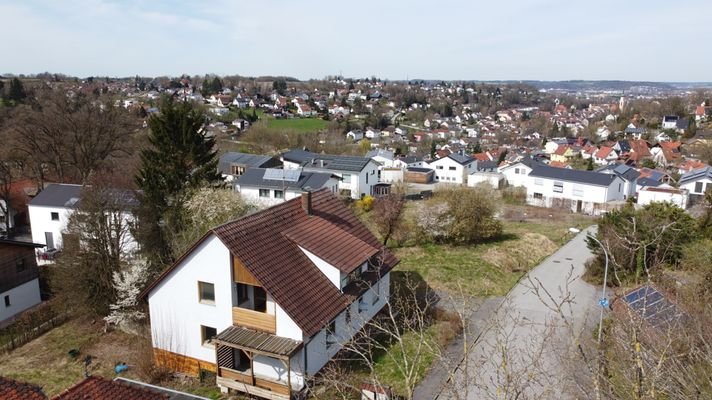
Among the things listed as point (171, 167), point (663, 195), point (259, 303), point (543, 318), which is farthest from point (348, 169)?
point (259, 303)

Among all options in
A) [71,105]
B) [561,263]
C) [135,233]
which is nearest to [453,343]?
[561,263]

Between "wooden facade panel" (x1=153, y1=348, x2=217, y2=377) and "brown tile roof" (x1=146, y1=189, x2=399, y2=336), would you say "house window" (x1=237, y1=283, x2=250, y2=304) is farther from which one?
"wooden facade panel" (x1=153, y1=348, x2=217, y2=377)

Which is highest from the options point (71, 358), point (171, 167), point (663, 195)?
point (171, 167)

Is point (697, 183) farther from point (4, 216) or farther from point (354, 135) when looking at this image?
point (354, 135)

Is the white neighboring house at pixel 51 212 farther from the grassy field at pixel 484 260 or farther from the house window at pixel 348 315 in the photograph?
the house window at pixel 348 315

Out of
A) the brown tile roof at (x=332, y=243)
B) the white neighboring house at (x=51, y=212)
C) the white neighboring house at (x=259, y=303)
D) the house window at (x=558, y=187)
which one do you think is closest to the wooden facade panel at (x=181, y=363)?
the white neighboring house at (x=259, y=303)

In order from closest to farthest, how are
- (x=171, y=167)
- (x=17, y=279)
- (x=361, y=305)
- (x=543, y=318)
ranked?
(x=361, y=305) → (x=543, y=318) → (x=17, y=279) → (x=171, y=167)

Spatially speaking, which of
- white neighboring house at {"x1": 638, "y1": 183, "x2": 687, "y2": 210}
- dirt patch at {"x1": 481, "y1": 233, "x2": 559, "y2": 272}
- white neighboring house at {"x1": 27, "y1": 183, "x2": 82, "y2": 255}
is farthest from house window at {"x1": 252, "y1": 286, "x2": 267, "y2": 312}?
white neighboring house at {"x1": 638, "y1": 183, "x2": 687, "y2": 210}
